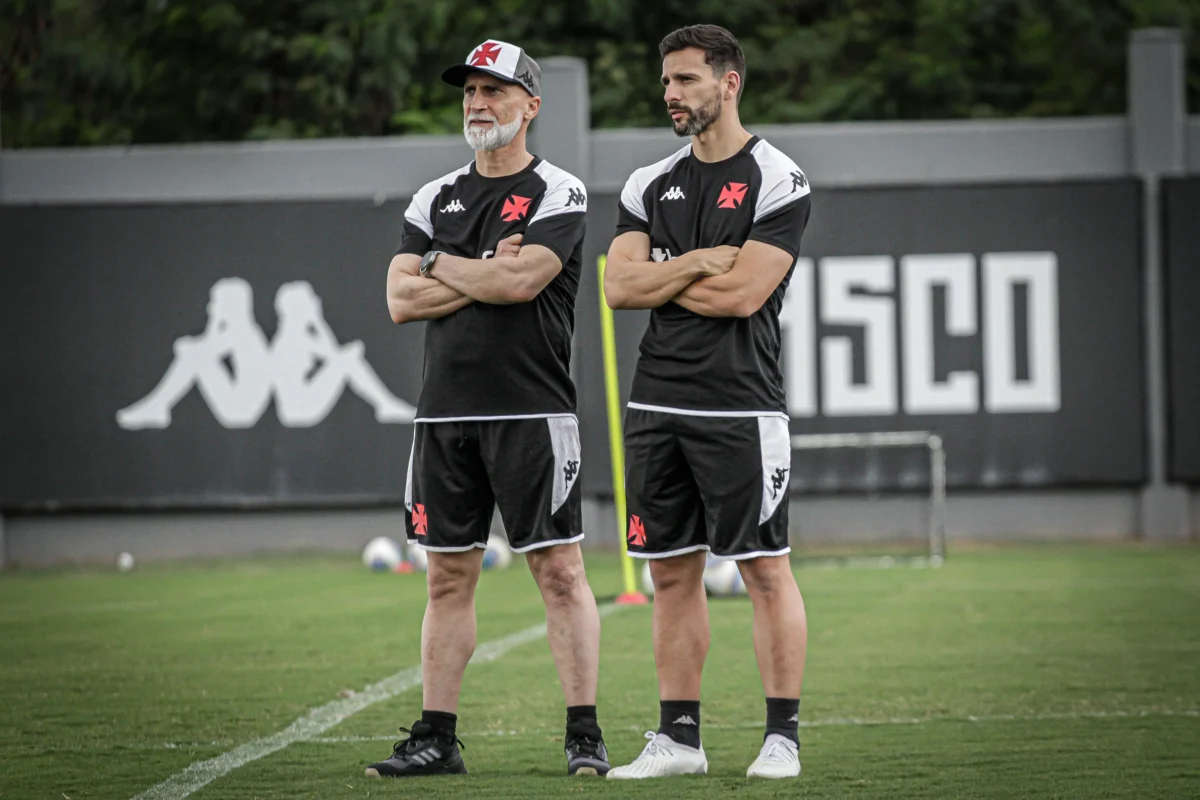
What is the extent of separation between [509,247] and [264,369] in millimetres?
9811

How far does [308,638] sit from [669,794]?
4574mm

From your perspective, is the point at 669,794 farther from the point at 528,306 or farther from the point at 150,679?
the point at 150,679

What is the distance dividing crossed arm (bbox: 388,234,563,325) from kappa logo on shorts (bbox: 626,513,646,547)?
694 mm

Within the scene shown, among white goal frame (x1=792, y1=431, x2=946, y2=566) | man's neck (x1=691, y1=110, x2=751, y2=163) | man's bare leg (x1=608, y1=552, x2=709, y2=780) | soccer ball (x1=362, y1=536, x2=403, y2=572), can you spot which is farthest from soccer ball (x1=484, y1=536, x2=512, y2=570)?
man's neck (x1=691, y1=110, x2=751, y2=163)

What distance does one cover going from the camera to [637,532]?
16.6 feet

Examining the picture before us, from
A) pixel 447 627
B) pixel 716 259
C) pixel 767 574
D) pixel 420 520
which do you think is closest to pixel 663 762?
pixel 767 574

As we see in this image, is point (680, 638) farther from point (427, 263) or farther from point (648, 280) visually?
point (427, 263)

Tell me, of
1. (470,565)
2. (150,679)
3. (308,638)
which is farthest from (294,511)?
(470,565)

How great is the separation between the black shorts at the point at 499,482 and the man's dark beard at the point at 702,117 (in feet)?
2.91

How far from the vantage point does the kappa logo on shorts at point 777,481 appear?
16.2ft

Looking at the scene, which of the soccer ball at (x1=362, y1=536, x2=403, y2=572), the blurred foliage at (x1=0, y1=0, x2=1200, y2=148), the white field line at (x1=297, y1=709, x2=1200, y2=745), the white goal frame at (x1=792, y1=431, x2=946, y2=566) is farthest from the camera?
the blurred foliage at (x1=0, y1=0, x2=1200, y2=148)

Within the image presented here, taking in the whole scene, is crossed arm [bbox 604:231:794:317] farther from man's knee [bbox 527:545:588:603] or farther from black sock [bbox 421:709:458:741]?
black sock [bbox 421:709:458:741]

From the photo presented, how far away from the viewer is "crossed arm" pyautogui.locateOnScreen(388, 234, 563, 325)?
196 inches

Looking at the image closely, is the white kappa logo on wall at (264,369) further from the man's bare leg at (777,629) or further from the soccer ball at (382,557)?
the man's bare leg at (777,629)
